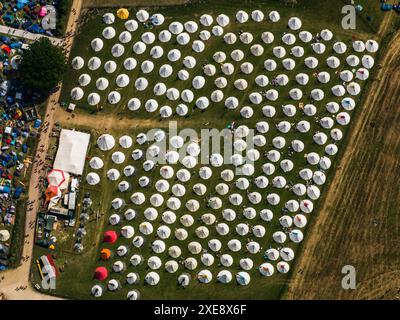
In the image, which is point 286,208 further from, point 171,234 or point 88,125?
point 88,125

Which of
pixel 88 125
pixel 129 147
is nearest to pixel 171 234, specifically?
pixel 129 147

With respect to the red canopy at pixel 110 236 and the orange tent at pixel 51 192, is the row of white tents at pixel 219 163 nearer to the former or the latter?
the red canopy at pixel 110 236

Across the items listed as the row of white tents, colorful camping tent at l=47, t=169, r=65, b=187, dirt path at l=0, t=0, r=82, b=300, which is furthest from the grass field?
colorful camping tent at l=47, t=169, r=65, b=187

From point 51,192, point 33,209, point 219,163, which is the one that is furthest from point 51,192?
point 219,163

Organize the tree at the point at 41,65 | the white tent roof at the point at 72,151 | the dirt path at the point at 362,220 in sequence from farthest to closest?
the dirt path at the point at 362,220
the white tent roof at the point at 72,151
the tree at the point at 41,65

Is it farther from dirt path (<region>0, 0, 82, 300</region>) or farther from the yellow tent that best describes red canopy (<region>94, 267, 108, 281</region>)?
the yellow tent

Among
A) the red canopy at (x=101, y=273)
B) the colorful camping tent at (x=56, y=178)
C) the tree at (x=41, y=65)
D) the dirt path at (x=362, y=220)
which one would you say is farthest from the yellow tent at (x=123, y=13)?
the dirt path at (x=362, y=220)
